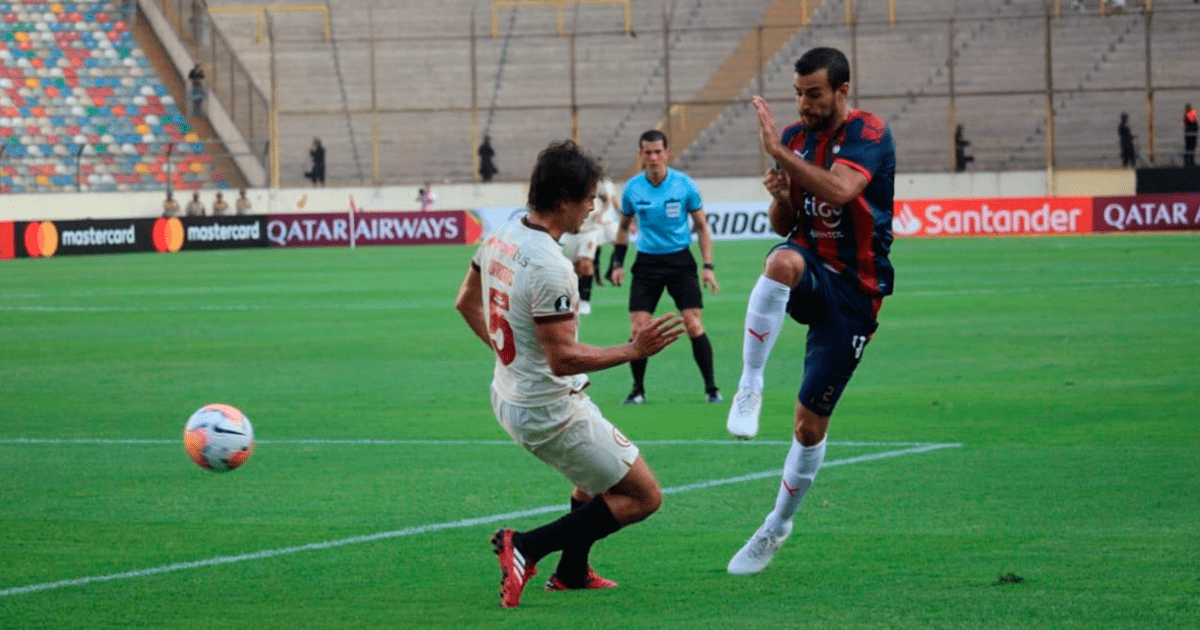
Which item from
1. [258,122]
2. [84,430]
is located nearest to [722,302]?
[84,430]

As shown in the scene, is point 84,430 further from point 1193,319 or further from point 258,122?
point 258,122

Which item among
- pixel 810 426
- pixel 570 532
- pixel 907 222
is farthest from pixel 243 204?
pixel 570 532

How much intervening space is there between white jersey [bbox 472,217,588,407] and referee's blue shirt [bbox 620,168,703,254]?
8.04 meters

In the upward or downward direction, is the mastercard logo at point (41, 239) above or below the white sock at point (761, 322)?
above

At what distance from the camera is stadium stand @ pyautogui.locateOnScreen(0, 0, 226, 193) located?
173 ft

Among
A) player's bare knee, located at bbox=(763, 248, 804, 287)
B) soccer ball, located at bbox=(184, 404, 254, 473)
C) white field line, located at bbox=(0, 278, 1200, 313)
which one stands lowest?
soccer ball, located at bbox=(184, 404, 254, 473)

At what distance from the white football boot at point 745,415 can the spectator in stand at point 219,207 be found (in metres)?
44.0

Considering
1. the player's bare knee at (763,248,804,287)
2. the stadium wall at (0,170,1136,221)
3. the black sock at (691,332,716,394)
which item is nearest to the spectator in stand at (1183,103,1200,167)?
the stadium wall at (0,170,1136,221)

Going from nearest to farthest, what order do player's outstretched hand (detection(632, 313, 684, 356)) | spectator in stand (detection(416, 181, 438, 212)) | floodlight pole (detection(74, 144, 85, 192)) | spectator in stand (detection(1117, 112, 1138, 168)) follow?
player's outstretched hand (detection(632, 313, 684, 356)) → spectator in stand (detection(1117, 112, 1138, 168)) → floodlight pole (detection(74, 144, 85, 192)) → spectator in stand (detection(416, 181, 438, 212))

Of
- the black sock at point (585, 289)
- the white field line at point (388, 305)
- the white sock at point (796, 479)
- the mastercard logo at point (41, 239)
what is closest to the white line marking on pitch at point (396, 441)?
the white sock at point (796, 479)

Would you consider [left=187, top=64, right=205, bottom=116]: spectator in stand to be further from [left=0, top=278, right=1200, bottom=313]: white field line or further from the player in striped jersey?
the player in striped jersey

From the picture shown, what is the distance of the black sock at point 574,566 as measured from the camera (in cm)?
742

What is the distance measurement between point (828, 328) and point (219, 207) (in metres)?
44.7

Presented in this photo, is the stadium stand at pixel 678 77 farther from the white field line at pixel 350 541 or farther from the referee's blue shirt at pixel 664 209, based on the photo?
the white field line at pixel 350 541
